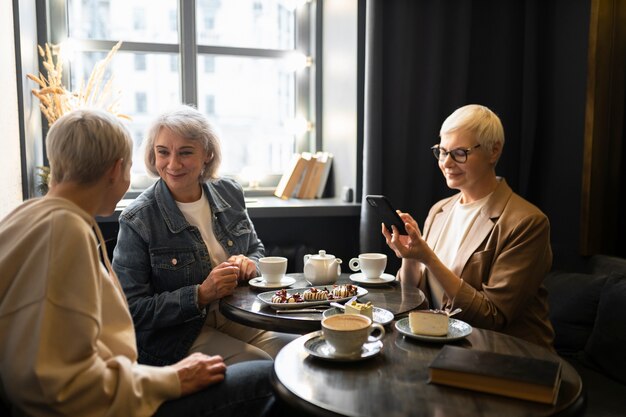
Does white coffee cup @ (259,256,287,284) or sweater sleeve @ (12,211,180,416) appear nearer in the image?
sweater sleeve @ (12,211,180,416)

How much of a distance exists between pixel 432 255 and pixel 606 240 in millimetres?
1227

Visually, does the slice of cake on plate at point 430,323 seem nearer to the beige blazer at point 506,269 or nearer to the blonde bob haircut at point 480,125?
the beige blazer at point 506,269

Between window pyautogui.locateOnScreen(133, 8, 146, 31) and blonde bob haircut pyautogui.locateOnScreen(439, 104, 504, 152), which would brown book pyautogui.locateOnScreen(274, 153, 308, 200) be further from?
blonde bob haircut pyautogui.locateOnScreen(439, 104, 504, 152)

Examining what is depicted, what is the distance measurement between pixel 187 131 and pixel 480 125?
1010 millimetres

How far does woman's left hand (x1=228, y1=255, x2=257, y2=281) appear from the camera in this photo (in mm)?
1981

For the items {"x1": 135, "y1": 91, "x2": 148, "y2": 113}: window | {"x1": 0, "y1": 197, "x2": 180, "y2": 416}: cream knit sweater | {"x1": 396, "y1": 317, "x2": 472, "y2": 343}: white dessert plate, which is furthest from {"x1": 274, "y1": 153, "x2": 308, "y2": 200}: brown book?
{"x1": 0, "y1": 197, "x2": 180, "y2": 416}: cream knit sweater

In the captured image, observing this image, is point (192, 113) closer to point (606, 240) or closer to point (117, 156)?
point (117, 156)

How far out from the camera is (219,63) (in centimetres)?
338

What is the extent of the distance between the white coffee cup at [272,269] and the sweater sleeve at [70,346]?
31.1 inches

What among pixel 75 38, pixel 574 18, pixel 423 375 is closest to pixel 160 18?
pixel 75 38

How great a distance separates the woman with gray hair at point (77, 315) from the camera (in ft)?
3.36

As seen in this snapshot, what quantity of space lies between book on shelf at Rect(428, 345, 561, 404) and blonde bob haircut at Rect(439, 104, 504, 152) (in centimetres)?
93

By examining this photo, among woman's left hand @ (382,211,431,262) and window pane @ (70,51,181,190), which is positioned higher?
window pane @ (70,51,181,190)

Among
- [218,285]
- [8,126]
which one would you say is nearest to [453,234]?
[218,285]
